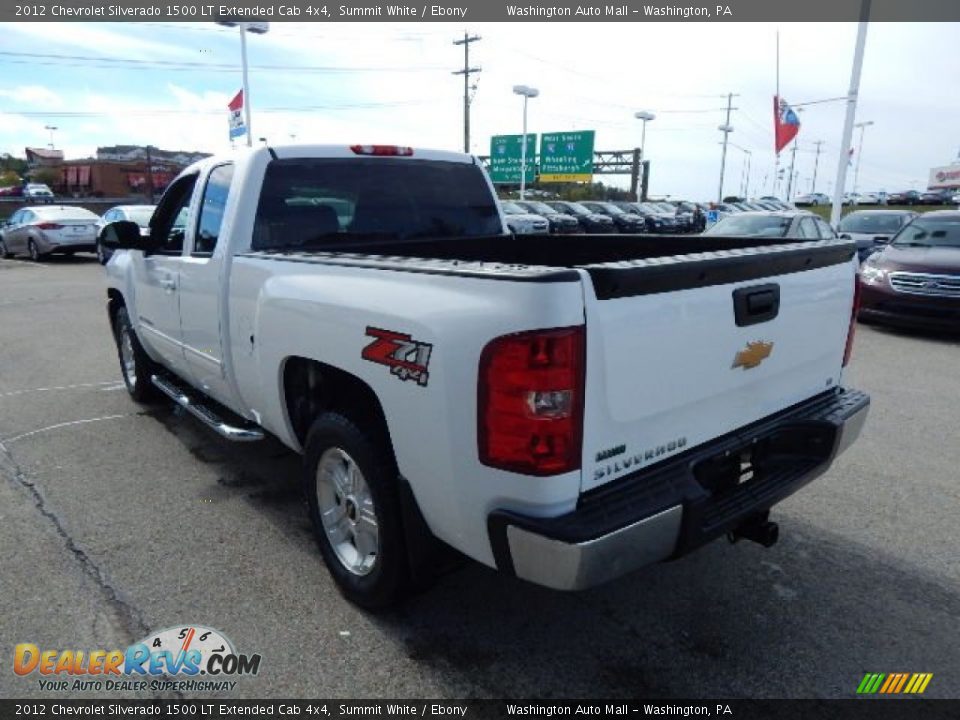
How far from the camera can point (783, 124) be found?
895 inches

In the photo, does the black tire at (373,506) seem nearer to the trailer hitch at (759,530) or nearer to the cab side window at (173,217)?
the trailer hitch at (759,530)

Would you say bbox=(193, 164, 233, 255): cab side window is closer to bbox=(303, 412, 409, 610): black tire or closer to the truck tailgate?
bbox=(303, 412, 409, 610): black tire

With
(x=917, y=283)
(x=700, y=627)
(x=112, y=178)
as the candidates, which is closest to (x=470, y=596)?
(x=700, y=627)

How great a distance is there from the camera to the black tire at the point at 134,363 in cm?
566

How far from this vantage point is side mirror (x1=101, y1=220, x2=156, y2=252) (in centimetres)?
468

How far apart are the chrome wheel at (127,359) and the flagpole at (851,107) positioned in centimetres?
1560

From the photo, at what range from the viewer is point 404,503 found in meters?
2.50

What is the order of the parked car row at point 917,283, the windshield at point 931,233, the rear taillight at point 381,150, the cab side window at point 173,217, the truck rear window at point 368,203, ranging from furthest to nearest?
the windshield at point 931,233 → the parked car row at point 917,283 → the cab side window at point 173,217 → the rear taillight at point 381,150 → the truck rear window at point 368,203

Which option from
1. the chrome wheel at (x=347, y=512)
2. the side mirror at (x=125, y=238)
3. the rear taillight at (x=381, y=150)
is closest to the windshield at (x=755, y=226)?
the rear taillight at (x=381, y=150)

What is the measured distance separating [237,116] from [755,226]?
1711 centimetres

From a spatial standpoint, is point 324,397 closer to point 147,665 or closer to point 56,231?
point 147,665

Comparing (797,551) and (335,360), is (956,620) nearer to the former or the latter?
(797,551)

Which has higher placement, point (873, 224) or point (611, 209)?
point (873, 224)

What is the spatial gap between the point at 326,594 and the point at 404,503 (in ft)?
2.94
